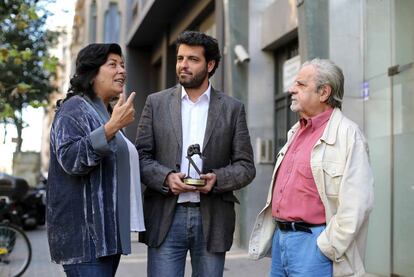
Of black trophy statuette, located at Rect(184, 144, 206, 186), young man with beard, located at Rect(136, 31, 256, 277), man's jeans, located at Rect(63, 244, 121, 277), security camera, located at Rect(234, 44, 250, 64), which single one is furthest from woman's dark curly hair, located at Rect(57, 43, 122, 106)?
security camera, located at Rect(234, 44, 250, 64)

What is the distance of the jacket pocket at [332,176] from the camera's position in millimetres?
2805

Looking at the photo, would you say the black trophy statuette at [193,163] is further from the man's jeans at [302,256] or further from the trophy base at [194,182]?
the man's jeans at [302,256]

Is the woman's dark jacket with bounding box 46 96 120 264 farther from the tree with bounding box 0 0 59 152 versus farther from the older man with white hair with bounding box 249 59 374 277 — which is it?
the tree with bounding box 0 0 59 152

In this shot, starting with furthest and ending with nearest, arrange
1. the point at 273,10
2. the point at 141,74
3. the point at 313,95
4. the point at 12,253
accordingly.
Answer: the point at 141,74 → the point at 273,10 → the point at 12,253 → the point at 313,95

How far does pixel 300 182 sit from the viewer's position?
116 inches

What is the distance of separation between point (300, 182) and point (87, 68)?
1231 millimetres

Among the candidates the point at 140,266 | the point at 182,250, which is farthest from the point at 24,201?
the point at 182,250

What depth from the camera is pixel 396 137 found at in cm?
661

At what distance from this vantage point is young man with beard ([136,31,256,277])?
316 centimetres

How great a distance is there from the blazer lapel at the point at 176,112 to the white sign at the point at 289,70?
5963 mm

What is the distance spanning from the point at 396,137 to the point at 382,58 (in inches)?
40.1

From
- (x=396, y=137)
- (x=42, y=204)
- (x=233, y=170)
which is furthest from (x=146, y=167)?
(x=42, y=204)

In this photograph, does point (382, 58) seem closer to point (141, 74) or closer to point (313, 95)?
point (313, 95)

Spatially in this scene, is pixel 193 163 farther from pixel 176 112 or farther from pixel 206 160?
pixel 176 112
